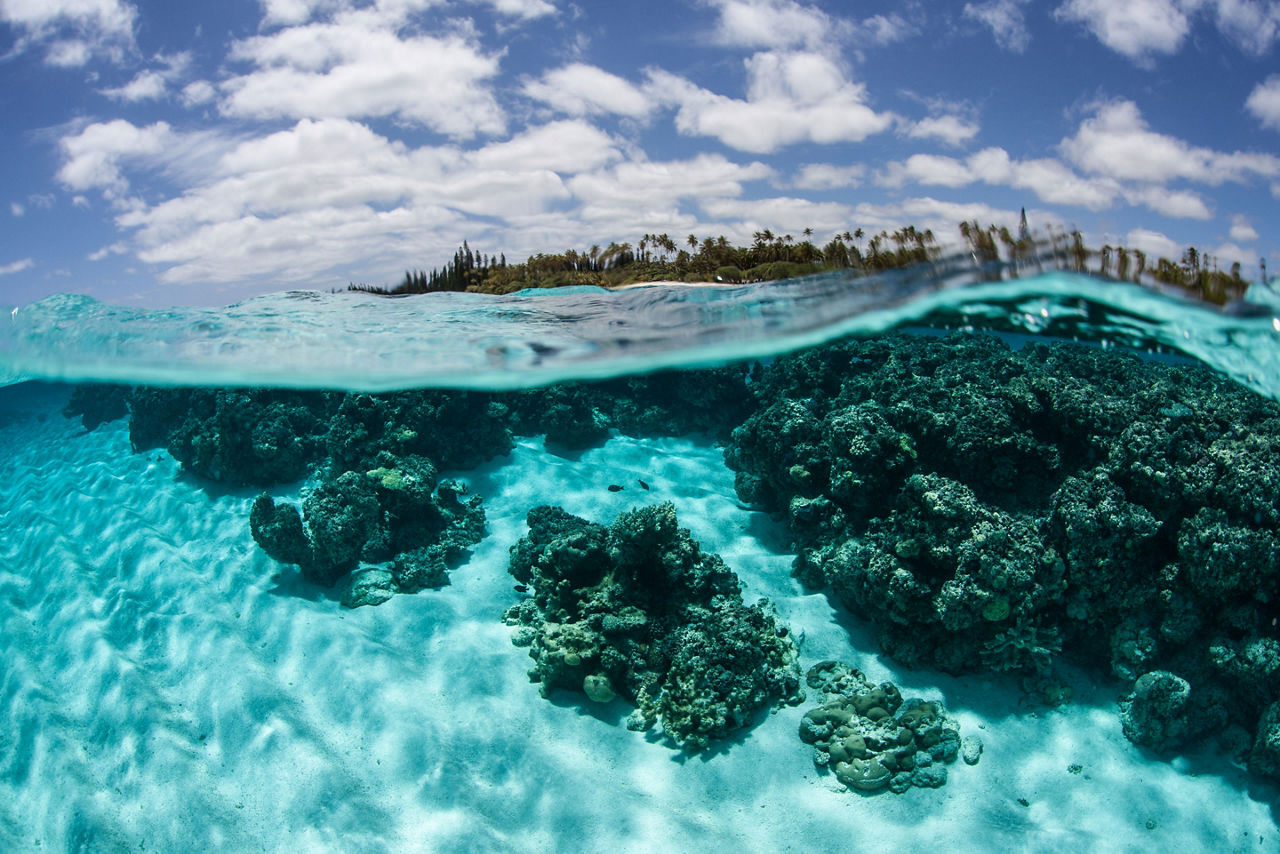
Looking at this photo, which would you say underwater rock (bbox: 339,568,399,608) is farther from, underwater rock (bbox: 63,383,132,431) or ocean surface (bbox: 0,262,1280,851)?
underwater rock (bbox: 63,383,132,431)

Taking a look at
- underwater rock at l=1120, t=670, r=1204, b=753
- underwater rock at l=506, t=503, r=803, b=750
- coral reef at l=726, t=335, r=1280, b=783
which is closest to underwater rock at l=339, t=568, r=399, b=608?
underwater rock at l=506, t=503, r=803, b=750

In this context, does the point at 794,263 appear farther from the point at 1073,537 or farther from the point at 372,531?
the point at 372,531

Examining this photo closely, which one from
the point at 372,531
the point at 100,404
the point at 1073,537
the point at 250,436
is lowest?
the point at 372,531

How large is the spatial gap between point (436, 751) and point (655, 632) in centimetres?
299

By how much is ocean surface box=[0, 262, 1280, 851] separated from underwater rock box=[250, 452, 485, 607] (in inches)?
3.6

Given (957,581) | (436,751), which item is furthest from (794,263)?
(436,751)

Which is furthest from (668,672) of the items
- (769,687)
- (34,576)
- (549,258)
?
(34,576)

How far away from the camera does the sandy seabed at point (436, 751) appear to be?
237 inches

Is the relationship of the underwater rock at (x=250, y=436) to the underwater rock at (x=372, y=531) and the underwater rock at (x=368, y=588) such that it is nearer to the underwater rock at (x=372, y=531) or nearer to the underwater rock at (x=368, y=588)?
the underwater rock at (x=372, y=531)

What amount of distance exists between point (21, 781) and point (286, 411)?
8.46 meters

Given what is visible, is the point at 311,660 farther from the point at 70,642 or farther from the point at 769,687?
the point at 769,687

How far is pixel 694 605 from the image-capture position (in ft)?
26.8

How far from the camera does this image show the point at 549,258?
1147 centimetres

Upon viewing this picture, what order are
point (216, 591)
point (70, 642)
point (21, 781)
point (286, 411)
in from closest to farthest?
point (21, 781), point (70, 642), point (216, 591), point (286, 411)
